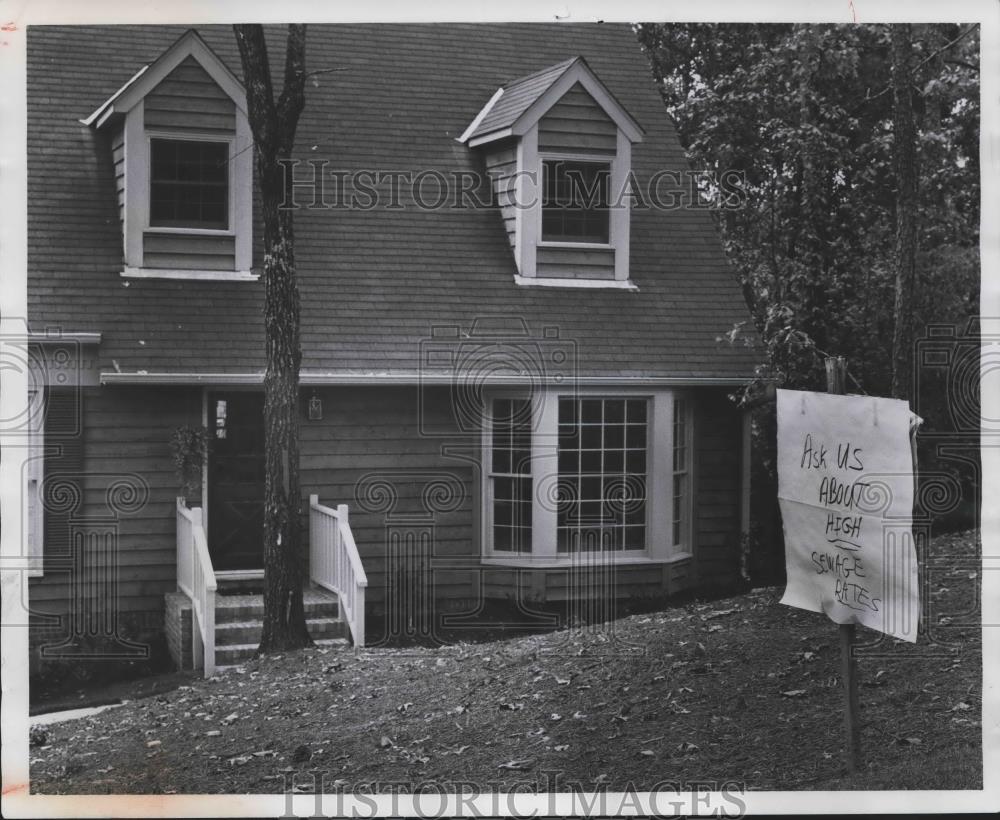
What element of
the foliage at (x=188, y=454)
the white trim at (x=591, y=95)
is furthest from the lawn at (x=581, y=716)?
the white trim at (x=591, y=95)

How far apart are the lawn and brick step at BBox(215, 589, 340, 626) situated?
23cm

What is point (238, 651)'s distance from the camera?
6672mm

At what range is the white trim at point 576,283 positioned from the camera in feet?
22.1

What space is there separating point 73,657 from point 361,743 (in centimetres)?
158

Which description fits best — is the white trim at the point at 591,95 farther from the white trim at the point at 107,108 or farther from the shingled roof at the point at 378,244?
the white trim at the point at 107,108

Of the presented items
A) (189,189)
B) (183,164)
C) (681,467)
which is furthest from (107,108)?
(681,467)

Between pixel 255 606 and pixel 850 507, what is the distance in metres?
3.25

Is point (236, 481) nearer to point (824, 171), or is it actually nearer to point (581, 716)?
point (581, 716)

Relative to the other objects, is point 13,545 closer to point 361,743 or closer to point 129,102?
point 361,743

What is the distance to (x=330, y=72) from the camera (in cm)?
666

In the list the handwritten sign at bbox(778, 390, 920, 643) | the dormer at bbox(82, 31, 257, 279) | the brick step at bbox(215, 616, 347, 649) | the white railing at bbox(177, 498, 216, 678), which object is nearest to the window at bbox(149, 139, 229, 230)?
the dormer at bbox(82, 31, 257, 279)

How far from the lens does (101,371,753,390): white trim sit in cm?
639

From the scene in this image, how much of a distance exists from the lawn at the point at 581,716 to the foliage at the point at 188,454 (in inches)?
41.6

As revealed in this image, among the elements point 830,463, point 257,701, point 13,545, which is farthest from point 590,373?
point 13,545
